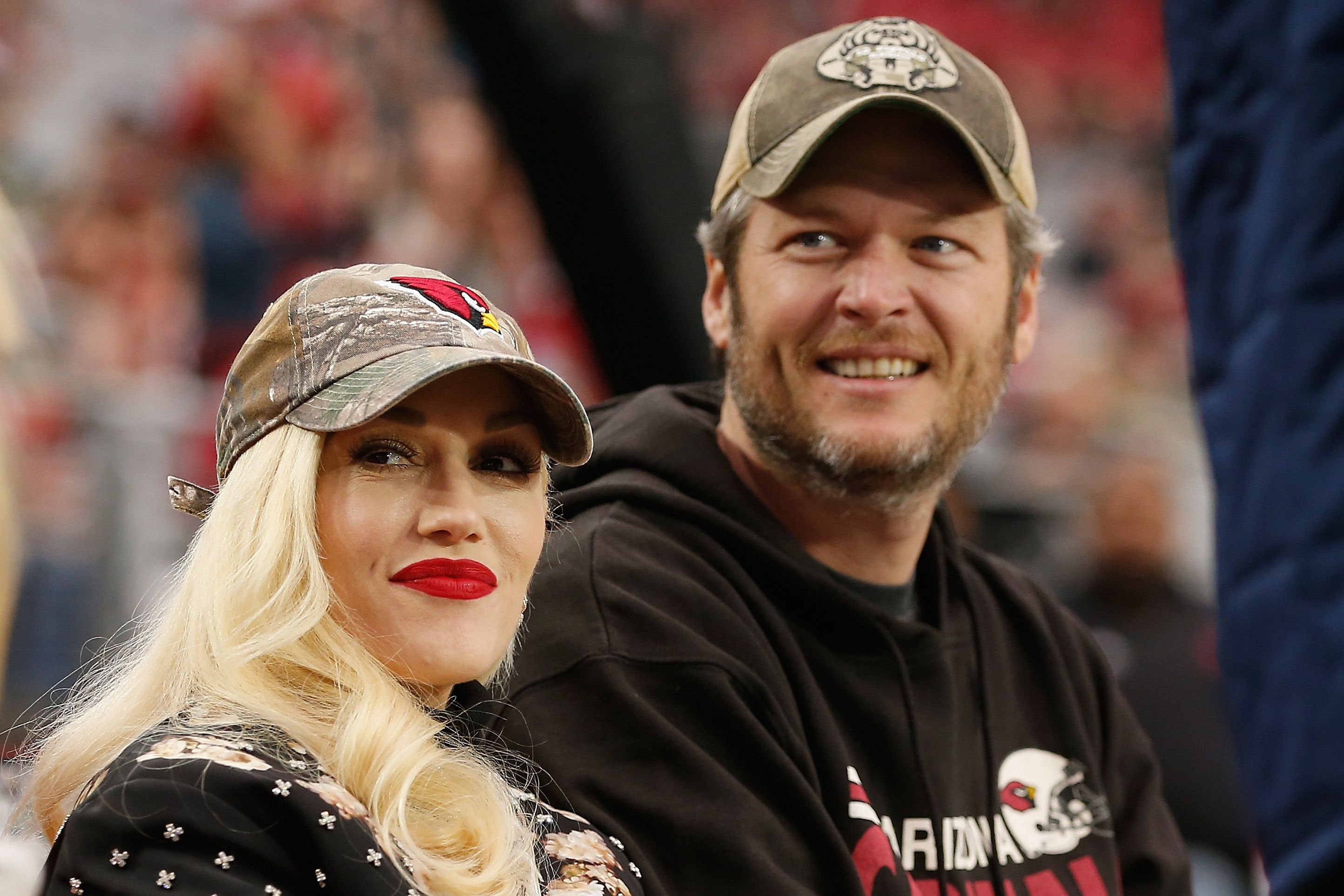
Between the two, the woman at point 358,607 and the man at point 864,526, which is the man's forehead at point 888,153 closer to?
the man at point 864,526

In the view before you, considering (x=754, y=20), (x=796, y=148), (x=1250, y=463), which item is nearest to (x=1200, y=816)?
(x=796, y=148)

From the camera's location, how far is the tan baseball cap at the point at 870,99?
6.36 ft

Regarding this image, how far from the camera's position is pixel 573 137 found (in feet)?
8.32

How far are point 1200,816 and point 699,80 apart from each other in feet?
15.2

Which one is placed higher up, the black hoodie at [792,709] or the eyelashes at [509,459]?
the eyelashes at [509,459]

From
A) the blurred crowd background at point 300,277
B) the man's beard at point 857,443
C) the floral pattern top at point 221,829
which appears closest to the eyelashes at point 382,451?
the floral pattern top at point 221,829

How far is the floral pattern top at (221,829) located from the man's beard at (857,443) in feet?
2.95

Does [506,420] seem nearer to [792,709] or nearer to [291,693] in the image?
[291,693]

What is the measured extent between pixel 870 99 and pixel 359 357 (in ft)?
2.88

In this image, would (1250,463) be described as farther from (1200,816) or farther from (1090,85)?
(1090,85)

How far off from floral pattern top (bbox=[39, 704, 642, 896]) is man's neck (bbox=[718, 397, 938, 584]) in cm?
93

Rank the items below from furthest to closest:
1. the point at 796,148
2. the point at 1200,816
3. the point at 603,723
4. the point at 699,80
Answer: the point at 699,80
the point at 1200,816
the point at 796,148
the point at 603,723

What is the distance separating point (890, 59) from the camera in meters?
1.97

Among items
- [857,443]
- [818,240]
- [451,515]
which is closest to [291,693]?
[451,515]
